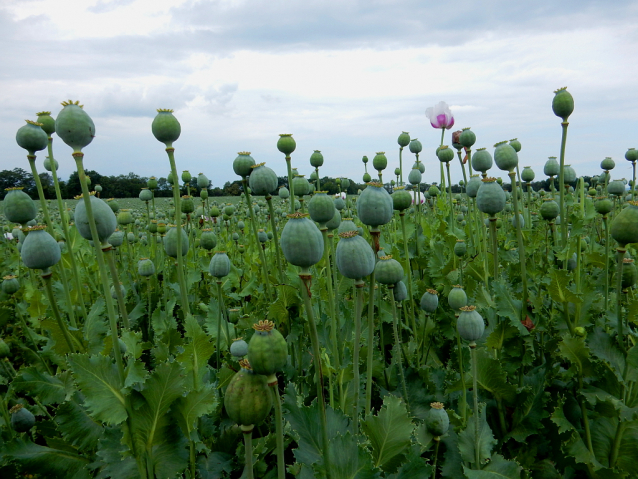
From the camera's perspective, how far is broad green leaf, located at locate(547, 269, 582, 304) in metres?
2.11

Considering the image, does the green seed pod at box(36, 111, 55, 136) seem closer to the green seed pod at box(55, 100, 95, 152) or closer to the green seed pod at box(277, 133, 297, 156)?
the green seed pod at box(55, 100, 95, 152)

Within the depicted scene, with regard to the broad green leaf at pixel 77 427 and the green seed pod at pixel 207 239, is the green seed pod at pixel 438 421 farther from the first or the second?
the green seed pod at pixel 207 239

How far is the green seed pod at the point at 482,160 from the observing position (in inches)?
108

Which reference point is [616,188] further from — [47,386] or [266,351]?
[47,386]

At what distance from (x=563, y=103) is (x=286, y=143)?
1.45 m

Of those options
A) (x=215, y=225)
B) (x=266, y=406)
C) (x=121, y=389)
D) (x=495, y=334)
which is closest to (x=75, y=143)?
(x=121, y=389)

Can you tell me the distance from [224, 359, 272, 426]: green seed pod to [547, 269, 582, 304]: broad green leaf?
1.64 meters

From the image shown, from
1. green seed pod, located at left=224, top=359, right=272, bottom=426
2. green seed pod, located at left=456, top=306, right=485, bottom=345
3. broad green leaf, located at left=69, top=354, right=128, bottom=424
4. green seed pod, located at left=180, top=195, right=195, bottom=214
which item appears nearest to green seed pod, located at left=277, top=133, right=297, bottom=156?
green seed pod, located at left=456, top=306, right=485, bottom=345

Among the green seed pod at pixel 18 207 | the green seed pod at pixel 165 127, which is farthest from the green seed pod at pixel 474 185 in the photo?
the green seed pod at pixel 18 207

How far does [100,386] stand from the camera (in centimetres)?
148

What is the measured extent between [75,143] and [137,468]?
46.3 inches

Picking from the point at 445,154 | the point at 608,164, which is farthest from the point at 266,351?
the point at 608,164

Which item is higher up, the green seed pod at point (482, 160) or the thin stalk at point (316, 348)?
the green seed pod at point (482, 160)

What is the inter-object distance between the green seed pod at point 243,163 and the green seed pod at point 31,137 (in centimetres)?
90
